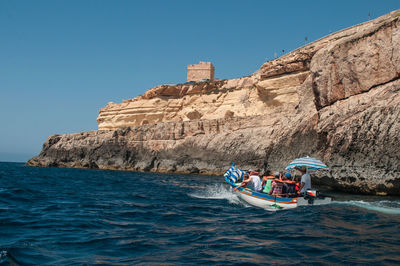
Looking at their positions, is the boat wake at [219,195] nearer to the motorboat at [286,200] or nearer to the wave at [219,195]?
the wave at [219,195]

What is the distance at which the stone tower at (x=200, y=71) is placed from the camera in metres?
56.1

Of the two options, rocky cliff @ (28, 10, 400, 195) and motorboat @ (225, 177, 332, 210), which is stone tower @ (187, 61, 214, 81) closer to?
rocky cliff @ (28, 10, 400, 195)

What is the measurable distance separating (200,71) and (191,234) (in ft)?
167

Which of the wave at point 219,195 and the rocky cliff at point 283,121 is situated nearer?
the wave at point 219,195

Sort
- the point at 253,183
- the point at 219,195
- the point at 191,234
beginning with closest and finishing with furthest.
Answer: the point at 191,234, the point at 253,183, the point at 219,195

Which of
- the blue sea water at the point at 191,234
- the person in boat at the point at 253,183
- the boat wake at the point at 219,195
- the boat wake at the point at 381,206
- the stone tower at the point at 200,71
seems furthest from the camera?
the stone tower at the point at 200,71

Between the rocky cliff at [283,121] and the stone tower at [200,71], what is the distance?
398 inches

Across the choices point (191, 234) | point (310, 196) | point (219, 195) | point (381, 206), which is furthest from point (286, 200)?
point (191, 234)

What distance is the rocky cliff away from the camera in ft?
52.3

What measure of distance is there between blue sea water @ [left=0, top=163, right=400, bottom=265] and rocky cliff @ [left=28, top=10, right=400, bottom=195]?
14.7ft

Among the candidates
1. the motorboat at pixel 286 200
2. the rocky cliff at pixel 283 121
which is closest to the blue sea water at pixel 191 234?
the motorboat at pixel 286 200

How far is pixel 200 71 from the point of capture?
2240 inches

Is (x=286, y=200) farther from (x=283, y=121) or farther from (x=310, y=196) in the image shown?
(x=283, y=121)

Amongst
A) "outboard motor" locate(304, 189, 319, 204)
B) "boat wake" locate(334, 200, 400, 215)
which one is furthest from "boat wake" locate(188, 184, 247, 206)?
"boat wake" locate(334, 200, 400, 215)
